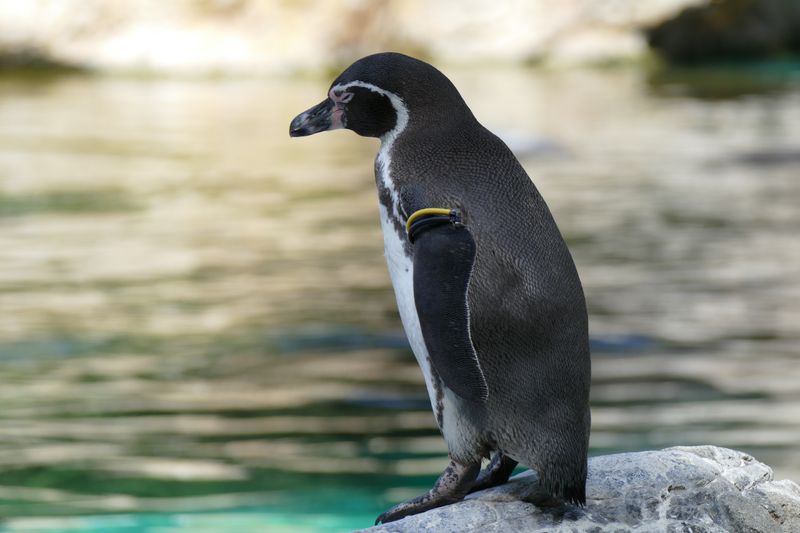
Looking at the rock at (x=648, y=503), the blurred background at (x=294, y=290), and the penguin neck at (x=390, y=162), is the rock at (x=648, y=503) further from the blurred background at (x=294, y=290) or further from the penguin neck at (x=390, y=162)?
the blurred background at (x=294, y=290)

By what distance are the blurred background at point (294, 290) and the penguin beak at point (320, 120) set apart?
1535mm

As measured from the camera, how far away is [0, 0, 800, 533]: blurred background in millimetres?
3625

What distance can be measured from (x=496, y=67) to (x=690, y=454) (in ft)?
41.5

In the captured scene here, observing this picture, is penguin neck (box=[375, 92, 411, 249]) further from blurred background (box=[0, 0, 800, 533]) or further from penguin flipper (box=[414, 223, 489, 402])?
blurred background (box=[0, 0, 800, 533])

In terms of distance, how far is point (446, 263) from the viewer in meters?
1.80

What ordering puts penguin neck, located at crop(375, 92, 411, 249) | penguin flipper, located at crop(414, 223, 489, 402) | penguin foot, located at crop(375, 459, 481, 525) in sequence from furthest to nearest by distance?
penguin foot, located at crop(375, 459, 481, 525)
penguin neck, located at crop(375, 92, 411, 249)
penguin flipper, located at crop(414, 223, 489, 402)

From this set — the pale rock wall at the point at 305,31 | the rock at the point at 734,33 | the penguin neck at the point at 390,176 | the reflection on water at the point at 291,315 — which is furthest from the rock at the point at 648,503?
the rock at the point at 734,33

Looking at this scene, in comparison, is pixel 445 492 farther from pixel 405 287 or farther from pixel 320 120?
pixel 320 120

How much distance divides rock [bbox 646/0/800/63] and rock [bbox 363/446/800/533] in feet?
43.0

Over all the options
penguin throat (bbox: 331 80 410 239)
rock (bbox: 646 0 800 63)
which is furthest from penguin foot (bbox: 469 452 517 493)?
rock (bbox: 646 0 800 63)

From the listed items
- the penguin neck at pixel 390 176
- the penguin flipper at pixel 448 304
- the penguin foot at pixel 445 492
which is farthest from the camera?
the penguin foot at pixel 445 492

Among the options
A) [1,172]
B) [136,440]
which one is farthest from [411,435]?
[1,172]

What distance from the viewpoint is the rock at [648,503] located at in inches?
77.9

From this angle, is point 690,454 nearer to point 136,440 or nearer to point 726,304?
point 136,440
